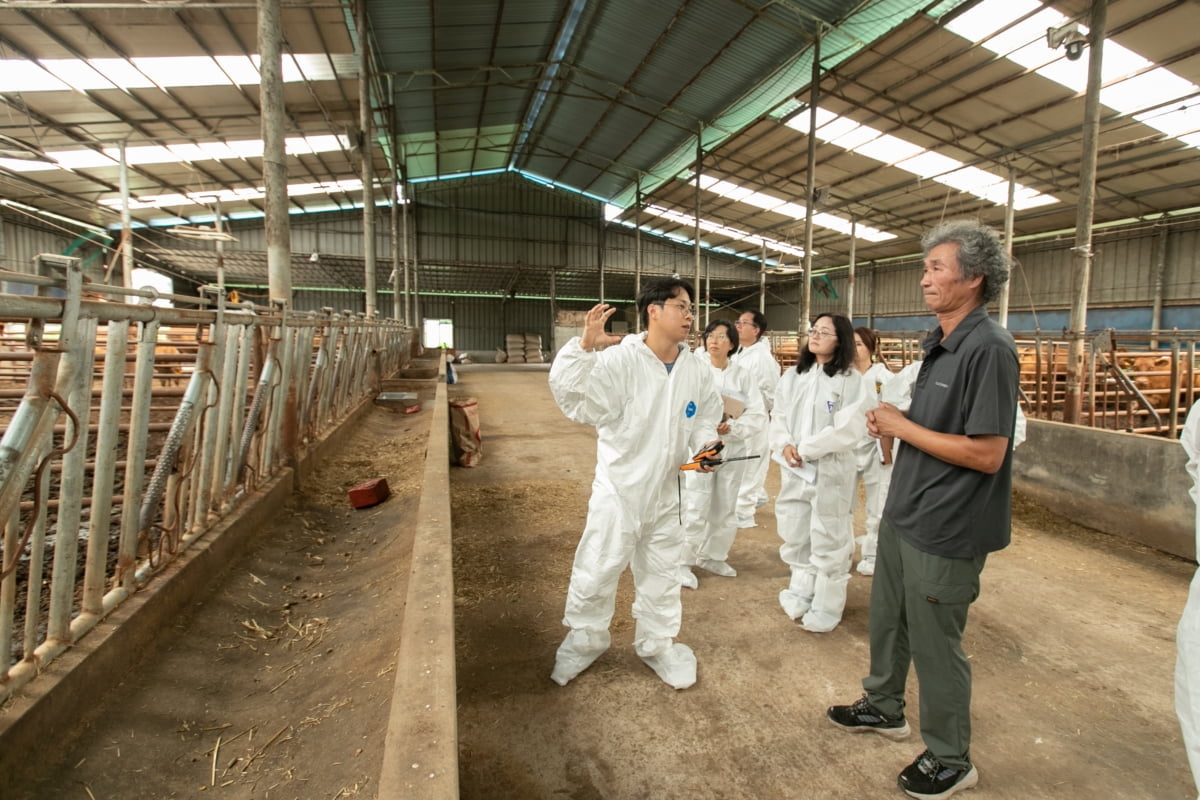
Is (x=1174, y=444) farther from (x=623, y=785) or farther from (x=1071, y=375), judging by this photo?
(x=623, y=785)

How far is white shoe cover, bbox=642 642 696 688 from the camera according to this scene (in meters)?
2.53

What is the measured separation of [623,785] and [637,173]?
21686 mm

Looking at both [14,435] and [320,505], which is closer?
[14,435]

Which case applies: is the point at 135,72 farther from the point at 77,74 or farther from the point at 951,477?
the point at 951,477

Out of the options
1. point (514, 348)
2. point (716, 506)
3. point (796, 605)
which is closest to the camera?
point (796, 605)

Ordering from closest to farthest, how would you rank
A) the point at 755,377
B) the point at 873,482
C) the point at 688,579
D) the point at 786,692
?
the point at 786,692
the point at 688,579
the point at 873,482
the point at 755,377


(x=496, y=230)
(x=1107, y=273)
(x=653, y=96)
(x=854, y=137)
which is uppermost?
(x=653, y=96)

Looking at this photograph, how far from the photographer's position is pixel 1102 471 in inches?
185

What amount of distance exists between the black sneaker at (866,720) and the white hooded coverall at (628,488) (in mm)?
624

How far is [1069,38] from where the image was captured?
24.0 feet

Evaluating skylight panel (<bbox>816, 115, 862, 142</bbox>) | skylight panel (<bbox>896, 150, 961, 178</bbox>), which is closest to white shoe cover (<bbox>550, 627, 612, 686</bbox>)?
skylight panel (<bbox>816, 115, 862, 142</bbox>)

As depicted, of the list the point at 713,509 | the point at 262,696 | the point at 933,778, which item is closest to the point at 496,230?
→ the point at 713,509

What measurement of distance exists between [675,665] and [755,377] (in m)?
2.57

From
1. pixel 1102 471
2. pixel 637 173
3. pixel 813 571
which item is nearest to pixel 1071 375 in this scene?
pixel 1102 471
